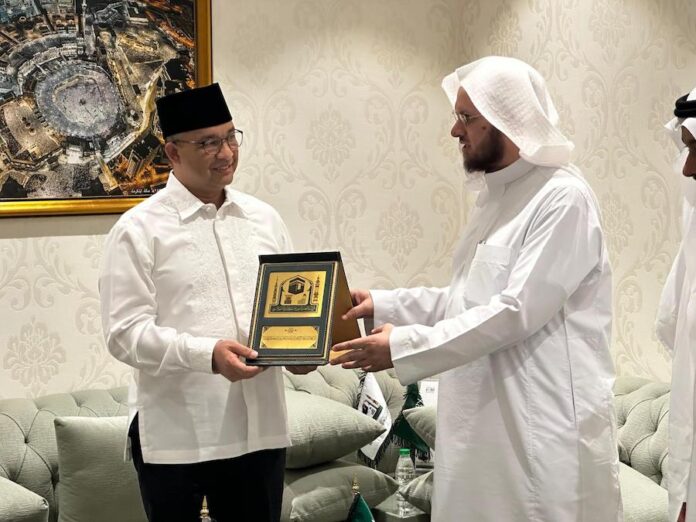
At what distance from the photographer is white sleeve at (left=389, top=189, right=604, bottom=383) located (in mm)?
2238

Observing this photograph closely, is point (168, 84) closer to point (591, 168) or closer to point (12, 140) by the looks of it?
point (12, 140)

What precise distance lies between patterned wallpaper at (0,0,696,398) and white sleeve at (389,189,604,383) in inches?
61.0

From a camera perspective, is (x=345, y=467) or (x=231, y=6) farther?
(x=231, y=6)

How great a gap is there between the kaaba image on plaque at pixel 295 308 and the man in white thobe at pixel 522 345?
75 millimetres

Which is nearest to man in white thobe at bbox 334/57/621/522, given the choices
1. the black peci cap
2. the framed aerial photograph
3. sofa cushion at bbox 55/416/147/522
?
the black peci cap

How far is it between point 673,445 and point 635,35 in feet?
6.63

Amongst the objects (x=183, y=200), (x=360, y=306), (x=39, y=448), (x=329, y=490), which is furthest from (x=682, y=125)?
(x=39, y=448)

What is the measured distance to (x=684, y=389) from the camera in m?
2.18

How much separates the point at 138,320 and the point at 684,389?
1.27 metres

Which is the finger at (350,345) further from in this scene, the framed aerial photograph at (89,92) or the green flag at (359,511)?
the framed aerial photograph at (89,92)

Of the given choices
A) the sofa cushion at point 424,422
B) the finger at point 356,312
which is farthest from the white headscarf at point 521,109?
the sofa cushion at point 424,422

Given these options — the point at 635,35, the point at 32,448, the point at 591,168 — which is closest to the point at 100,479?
the point at 32,448

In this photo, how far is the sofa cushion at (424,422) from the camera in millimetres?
3516

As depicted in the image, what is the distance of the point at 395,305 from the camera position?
8.90ft
